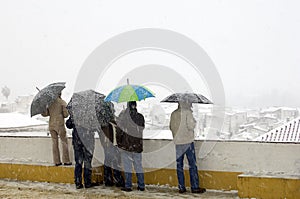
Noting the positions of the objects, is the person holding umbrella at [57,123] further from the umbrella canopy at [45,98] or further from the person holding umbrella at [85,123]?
the person holding umbrella at [85,123]

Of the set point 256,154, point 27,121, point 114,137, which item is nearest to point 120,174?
point 114,137

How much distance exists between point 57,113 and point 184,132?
282 centimetres

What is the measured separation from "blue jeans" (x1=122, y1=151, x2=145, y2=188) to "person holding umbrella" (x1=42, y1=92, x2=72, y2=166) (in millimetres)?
1613

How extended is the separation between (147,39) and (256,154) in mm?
6084

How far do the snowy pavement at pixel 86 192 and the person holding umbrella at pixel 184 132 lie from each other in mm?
291

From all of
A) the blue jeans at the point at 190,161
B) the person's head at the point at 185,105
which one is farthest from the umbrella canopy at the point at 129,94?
the blue jeans at the point at 190,161

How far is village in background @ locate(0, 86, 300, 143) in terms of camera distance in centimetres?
865

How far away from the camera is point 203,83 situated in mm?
9977

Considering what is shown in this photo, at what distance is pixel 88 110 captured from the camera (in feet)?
26.3

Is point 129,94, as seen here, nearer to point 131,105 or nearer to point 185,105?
point 131,105

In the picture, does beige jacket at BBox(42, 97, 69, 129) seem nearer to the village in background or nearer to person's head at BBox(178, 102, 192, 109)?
the village in background

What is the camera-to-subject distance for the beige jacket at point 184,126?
773 centimetres

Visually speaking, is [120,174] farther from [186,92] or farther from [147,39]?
[147,39]

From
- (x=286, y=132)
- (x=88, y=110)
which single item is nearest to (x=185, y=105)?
(x=88, y=110)
